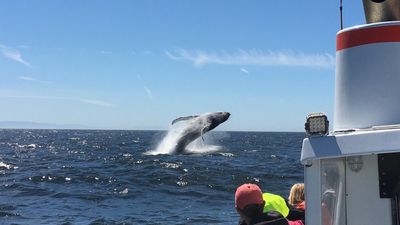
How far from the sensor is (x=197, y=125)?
37.4m

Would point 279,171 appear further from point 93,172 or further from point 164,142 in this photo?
point 164,142

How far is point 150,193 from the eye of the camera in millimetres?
18656

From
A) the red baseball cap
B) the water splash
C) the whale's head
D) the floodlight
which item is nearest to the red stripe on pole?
the floodlight

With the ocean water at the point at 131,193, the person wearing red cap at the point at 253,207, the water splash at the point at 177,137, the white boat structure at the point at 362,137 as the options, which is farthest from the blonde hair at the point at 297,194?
the water splash at the point at 177,137

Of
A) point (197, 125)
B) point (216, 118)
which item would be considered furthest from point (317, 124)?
point (197, 125)

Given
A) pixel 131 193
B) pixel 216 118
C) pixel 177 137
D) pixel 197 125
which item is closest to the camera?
pixel 131 193

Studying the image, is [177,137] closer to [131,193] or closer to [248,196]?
[131,193]

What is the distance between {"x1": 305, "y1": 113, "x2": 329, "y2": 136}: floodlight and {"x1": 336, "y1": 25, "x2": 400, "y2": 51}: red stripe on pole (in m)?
0.75

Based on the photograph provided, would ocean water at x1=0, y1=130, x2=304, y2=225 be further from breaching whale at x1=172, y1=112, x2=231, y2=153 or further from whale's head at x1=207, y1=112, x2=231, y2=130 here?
breaching whale at x1=172, y1=112, x2=231, y2=153

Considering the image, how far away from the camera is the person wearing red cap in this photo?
368 centimetres

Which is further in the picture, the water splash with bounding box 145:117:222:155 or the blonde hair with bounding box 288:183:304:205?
the water splash with bounding box 145:117:222:155

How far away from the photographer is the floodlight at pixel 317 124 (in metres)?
3.38

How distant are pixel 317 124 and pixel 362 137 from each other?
10.8 inches

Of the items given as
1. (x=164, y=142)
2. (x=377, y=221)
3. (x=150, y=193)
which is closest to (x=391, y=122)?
(x=377, y=221)
